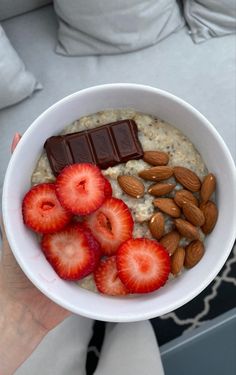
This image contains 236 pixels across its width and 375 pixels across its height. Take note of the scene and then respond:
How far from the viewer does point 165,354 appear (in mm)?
1371

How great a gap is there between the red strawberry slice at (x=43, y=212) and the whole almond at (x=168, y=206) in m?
0.15

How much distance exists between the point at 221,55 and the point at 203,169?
474mm

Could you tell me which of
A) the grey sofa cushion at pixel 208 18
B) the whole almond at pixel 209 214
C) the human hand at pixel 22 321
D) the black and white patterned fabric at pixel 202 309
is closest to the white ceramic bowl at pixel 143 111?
the whole almond at pixel 209 214

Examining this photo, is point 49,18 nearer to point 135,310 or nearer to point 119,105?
point 119,105

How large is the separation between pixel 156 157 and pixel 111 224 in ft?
0.47

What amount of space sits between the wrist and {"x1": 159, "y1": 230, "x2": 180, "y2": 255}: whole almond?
1.30 ft

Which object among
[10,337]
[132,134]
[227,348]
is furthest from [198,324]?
[132,134]

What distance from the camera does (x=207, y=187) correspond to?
0.87m

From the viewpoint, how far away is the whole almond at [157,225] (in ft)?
2.77

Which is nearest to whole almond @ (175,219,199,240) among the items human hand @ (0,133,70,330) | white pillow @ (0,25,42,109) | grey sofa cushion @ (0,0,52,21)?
human hand @ (0,133,70,330)

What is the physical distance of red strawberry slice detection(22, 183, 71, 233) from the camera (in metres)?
0.84

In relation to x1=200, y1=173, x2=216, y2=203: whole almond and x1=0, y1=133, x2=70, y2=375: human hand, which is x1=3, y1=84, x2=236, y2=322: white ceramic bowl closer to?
x1=200, y1=173, x2=216, y2=203: whole almond

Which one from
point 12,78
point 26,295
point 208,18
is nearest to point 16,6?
point 12,78

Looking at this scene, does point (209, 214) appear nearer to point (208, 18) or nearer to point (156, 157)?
point (156, 157)
